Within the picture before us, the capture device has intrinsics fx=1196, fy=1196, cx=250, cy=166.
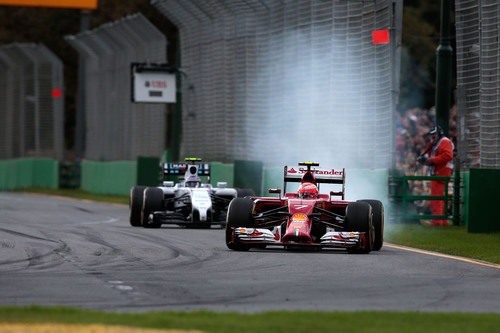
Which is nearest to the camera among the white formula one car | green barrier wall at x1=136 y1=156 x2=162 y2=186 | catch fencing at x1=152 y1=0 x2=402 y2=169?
the white formula one car

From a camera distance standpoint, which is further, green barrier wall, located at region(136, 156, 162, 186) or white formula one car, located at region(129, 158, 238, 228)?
green barrier wall, located at region(136, 156, 162, 186)

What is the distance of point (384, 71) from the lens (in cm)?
2234

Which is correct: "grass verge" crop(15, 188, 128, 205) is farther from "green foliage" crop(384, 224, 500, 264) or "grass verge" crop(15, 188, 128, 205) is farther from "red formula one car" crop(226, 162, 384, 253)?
"red formula one car" crop(226, 162, 384, 253)

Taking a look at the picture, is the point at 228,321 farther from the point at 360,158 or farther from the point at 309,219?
the point at 360,158

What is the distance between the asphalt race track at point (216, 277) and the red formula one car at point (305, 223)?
203mm

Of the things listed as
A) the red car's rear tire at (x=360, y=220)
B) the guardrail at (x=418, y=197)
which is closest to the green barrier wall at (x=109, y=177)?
the guardrail at (x=418, y=197)

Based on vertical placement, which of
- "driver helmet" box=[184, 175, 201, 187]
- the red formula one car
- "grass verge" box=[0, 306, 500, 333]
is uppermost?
"driver helmet" box=[184, 175, 201, 187]

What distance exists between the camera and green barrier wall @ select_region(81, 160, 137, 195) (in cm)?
3644

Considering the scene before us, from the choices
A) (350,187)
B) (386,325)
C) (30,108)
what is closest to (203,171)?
(350,187)

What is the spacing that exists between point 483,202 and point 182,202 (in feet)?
17.1

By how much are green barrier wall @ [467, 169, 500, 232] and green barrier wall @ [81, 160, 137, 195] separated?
17.5 meters

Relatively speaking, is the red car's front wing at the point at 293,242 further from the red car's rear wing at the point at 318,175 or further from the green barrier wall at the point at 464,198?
the green barrier wall at the point at 464,198

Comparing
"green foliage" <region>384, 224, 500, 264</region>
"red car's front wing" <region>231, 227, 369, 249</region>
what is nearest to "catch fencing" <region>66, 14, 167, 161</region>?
"green foliage" <region>384, 224, 500, 264</region>

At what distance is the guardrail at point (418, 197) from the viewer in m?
21.2
